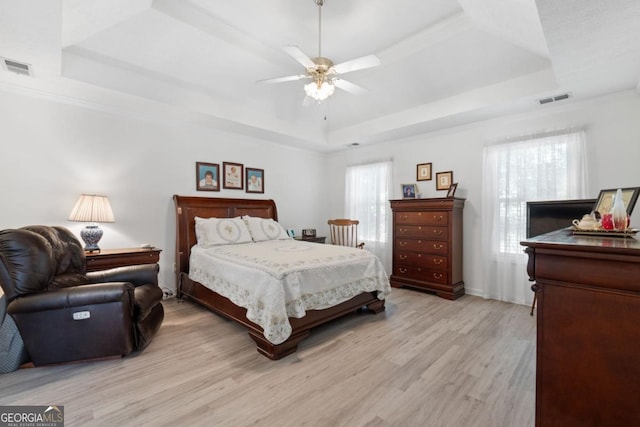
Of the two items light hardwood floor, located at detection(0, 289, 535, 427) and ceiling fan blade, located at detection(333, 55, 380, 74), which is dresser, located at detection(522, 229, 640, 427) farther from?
ceiling fan blade, located at detection(333, 55, 380, 74)

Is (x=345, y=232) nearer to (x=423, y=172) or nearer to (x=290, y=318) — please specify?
(x=423, y=172)

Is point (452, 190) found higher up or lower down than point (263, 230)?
higher up

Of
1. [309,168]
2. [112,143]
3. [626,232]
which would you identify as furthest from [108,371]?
[309,168]

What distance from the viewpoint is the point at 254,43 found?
3268 mm

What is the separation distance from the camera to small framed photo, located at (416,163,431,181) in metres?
4.62

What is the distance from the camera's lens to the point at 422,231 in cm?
427

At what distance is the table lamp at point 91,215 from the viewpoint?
3.13m

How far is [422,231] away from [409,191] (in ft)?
2.59

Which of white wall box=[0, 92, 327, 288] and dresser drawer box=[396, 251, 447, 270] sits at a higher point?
white wall box=[0, 92, 327, 288]

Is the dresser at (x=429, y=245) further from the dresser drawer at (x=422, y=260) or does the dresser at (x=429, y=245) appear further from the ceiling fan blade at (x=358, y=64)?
the ceiling fan blade at (x=358, y=64)

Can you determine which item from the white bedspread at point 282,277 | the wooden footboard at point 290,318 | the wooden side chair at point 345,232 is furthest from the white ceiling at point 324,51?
the wooden footboard at point 290,318

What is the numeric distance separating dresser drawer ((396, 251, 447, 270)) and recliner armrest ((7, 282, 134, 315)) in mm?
3637

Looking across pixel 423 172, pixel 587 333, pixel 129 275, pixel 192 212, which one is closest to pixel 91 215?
pixel 129 275

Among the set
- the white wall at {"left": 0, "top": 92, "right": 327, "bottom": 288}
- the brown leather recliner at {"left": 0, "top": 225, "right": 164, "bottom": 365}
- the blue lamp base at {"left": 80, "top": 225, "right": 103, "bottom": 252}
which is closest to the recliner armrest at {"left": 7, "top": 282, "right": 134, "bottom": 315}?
the brown leather recliner at {"left": 0, "top": 225, "right": 164, "bottom": 365}
